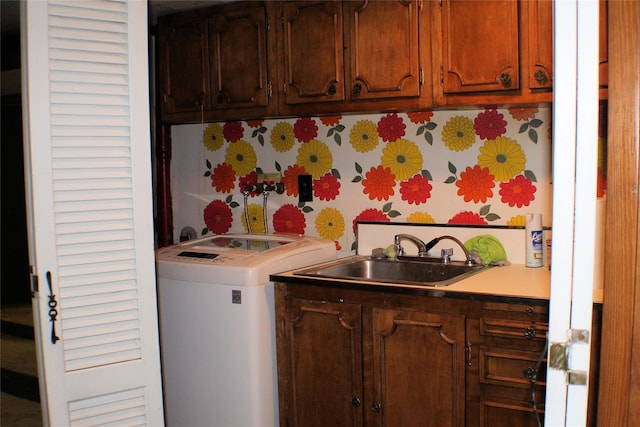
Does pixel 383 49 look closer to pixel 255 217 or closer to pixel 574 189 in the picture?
pixel 255 217

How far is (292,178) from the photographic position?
10.8 ft

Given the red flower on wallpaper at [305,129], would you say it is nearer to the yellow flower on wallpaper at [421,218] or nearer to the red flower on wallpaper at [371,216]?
the red flower on wallpaper at [371,216]

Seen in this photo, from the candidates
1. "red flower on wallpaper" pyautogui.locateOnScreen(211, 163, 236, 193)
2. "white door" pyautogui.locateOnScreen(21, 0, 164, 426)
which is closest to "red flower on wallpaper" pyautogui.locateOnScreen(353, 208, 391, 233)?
"red flower on wallpaper" pyautogui.locateOnScreen(211, 163, 236, 193)

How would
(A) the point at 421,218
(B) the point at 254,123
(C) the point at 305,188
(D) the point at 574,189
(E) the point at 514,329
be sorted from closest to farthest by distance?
(D) the point at 574,189 < (E) the point at 514,329 < (A) the point at 421,218 < (C) the point at 305,188 < (B) the point at 254,123

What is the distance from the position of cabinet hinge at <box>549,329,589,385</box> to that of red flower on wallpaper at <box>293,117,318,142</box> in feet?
7.40

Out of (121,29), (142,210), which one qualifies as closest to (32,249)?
(142,210)

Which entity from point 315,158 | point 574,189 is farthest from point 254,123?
point 574,189

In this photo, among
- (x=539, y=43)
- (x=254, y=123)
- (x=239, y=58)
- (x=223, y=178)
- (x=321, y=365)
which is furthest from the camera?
(x=223, y=178)

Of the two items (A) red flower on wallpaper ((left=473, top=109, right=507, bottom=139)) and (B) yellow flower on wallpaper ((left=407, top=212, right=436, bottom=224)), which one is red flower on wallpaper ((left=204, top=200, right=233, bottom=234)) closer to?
(B) yellow flower on wallpaper ((left=407, top=212, right=436, bottom=224))

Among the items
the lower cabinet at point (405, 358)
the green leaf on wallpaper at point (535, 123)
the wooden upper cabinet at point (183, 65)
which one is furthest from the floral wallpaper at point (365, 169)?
the lower cabinet at point (405, 358)

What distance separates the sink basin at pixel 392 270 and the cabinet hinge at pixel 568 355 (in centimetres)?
151

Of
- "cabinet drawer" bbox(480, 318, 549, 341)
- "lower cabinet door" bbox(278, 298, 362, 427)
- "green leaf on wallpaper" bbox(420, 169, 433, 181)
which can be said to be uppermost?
"green leaf on wallpaper" bbox(420, 169, 433, 181)

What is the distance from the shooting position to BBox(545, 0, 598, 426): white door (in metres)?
1.01

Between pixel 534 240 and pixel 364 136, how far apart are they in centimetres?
94
